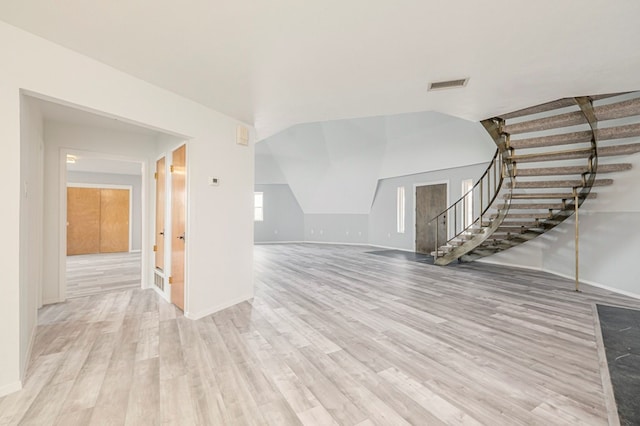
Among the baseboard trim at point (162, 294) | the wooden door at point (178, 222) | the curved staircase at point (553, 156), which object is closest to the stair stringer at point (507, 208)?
the curved staircase at point (553, 156)

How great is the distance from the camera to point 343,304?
3672mm

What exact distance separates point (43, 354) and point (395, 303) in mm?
3683

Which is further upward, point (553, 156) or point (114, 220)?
point (553, 156)

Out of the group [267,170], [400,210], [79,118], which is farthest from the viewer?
[267,170]

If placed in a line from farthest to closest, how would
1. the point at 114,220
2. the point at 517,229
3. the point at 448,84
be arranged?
the point at 114,220
the point at 517,229
the point at 448,84

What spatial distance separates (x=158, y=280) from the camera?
14.0 ft

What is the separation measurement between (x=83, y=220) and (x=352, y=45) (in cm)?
936

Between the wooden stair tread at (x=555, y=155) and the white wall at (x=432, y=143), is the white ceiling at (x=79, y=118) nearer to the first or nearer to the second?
the wooden stair tread at (x=555, y=155)

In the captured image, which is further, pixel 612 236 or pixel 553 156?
pixel 612 236

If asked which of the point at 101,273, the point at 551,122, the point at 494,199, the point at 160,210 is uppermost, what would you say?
the point at 551,122

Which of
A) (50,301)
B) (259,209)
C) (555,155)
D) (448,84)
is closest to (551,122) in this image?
(555,155)

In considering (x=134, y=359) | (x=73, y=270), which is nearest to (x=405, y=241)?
(x=134, y=359)

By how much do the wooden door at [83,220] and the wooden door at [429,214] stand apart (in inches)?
380

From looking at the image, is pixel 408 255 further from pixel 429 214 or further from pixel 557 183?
pixel 557 183
